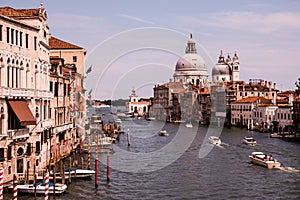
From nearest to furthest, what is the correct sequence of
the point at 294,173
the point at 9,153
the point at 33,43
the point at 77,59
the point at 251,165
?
1. the point at 9,153
2. the point at 33,43
3. the point at 294,173
4. the point at 251,165
5. the point at 77,59

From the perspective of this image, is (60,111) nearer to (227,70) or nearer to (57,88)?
(57,88)

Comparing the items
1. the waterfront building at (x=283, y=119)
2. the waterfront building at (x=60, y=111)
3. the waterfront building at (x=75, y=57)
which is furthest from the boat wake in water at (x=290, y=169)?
the waterfront building at (x=283, y=119)

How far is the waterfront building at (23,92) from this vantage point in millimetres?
21016

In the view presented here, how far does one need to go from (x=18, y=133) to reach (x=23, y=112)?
0.87 meters

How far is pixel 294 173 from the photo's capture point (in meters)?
27.9

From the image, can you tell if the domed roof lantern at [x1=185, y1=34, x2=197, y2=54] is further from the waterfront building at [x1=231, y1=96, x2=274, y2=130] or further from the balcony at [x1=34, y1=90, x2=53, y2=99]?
the balcony at [x1=34, y1=90, x2=53, y2=99]

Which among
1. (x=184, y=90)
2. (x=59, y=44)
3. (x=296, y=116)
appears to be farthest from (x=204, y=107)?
(x=59, y=44)

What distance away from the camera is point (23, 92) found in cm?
2233

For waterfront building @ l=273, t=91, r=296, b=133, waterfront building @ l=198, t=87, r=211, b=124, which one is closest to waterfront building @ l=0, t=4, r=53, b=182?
waterfront building @ l=273, t=91, r=296, b=133

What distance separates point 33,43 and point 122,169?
919cm

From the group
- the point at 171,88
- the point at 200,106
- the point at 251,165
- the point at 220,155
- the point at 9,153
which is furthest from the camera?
the point at 171,88

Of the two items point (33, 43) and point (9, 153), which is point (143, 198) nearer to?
point (9, 153)

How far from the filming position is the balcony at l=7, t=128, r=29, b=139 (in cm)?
2129

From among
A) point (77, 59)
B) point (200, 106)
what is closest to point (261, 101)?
point (200, 106)
